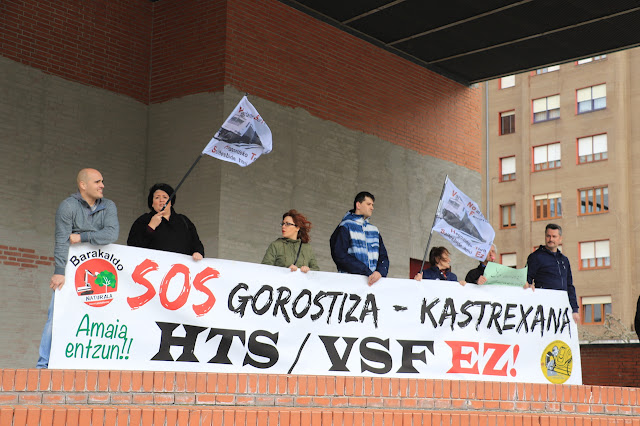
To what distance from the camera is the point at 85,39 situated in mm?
13898

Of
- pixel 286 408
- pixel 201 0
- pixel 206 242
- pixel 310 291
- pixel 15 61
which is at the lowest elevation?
pixel 286 408

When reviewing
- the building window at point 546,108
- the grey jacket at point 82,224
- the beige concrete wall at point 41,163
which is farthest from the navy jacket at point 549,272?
the building window at point 546,108

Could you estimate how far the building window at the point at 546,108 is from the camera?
48.7 m

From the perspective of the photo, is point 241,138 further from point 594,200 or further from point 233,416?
point 594,200

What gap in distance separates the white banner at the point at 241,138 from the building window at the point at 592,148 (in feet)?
135

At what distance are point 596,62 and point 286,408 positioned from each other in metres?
44.6

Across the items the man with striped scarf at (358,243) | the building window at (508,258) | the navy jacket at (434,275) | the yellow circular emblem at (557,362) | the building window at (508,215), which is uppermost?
the building window at (508,215)

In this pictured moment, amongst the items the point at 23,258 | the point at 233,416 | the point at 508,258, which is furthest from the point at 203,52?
the point at 508,258

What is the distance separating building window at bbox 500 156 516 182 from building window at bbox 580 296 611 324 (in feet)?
28.7

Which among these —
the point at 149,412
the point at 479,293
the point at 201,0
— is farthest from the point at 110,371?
the point at 201,0

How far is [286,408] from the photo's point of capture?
20.9ft

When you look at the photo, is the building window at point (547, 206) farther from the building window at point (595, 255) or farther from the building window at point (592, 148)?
the building window at point (592, 148)

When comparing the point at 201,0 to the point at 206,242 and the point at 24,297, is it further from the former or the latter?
the point at 24,297

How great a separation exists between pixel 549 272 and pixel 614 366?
5.32m
